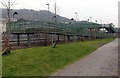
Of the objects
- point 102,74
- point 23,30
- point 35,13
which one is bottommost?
point 102,74

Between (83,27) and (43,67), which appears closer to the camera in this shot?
(43,67)

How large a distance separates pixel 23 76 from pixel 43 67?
2.58 meters

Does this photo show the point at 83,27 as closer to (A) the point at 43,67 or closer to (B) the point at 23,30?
(B) the point at 23,30

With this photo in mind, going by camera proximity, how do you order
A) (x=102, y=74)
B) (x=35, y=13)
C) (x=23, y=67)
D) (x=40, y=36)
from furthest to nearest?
(x=35, y=13) → (x=40, y=36) → (x=23, y=67) → (x=102, y=74)

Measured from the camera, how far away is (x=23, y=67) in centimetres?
1332

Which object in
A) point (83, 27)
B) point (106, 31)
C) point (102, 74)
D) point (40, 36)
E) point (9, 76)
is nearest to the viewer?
point (9, 76)

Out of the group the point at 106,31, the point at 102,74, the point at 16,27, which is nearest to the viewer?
the point at 102,74

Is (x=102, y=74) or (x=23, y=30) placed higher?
(x=23, y=30)

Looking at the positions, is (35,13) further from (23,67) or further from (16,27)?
(23,67)

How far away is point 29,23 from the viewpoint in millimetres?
41094

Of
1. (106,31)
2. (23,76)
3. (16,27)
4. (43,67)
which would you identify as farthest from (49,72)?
(106,31)

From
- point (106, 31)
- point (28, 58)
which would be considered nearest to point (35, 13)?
point (106, 31)

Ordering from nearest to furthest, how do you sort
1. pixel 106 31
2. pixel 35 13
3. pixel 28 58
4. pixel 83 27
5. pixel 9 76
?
pixel 9 76 < pixel 28 58 < pixel 83 27 < pixel 106 31 < pixel 35 13

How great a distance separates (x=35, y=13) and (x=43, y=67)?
354ft
